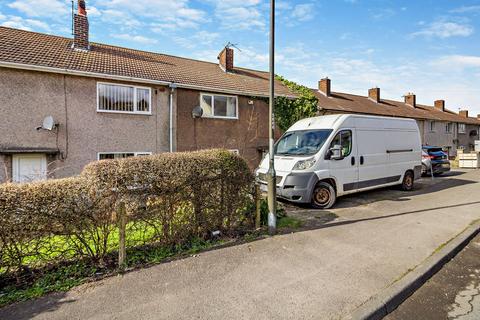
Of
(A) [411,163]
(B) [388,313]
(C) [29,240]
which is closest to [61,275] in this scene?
(C) [29,240]

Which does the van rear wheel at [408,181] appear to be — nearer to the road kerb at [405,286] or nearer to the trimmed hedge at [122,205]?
the road kerb at [405,286]

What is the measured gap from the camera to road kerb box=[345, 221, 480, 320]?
9.70 feet

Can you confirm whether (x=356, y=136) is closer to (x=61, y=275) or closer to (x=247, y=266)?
(x=247, y=266)

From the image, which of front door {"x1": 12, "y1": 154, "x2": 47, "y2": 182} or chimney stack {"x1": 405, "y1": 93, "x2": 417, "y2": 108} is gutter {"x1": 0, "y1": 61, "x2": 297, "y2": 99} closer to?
front door {"x1": 12, "y1": 154, "x2": 47, "y2": 182}

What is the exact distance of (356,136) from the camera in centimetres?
820

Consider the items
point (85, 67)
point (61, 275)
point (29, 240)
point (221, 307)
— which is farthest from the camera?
point (85, 67)

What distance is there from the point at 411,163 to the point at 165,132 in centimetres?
993

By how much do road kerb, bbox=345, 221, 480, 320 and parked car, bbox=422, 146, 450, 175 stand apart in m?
11.0

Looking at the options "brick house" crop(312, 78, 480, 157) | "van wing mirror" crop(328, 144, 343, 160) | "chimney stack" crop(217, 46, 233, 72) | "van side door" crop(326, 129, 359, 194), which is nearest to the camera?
"van wing mirror" crop(328, 144, 343, 160)

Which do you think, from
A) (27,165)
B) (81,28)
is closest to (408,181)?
(27,165)

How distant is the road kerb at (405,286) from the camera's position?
9.70 ft

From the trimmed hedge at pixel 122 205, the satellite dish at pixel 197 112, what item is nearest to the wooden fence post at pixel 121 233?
the trimmed hedge at pixel 122 205

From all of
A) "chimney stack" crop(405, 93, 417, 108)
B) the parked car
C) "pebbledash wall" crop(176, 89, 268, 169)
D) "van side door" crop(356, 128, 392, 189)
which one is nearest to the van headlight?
"van side door" crop(356, 128, 392, 189)

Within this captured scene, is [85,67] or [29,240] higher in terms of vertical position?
[85,67]
